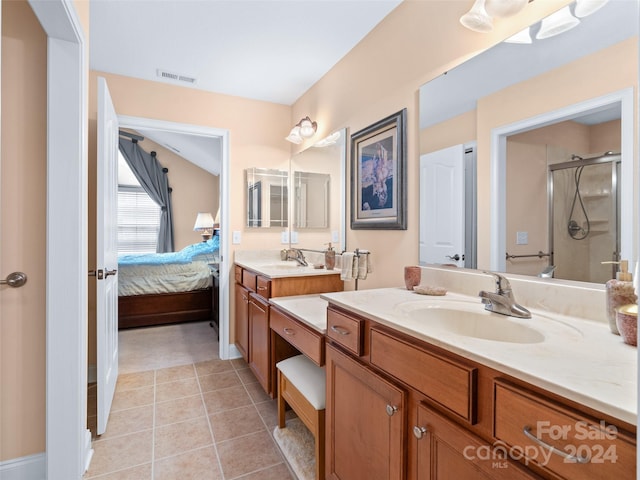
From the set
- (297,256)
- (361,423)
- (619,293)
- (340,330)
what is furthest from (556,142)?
(297,256)

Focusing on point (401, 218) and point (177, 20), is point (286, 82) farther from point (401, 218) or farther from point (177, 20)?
point (401, 218)

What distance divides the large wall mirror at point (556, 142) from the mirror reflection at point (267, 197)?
6.58 ft

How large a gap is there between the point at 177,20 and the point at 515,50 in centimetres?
191

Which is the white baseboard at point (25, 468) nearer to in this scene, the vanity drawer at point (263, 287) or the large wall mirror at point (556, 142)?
the vanity drawer at point (263, 287)

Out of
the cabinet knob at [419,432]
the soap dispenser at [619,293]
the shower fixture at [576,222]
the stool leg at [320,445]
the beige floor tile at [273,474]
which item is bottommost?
the beige floor tile at [273,474]

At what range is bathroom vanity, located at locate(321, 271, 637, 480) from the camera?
0.57 m

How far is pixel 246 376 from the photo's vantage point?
2682mm

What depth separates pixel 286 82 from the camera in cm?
287

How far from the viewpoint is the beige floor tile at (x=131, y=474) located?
5.14 ft

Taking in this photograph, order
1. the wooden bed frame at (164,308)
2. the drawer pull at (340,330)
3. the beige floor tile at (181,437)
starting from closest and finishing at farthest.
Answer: the drawer pull at (340,330) < the beige floor tile at (181,437) < the wooden bed frame at (164,308)

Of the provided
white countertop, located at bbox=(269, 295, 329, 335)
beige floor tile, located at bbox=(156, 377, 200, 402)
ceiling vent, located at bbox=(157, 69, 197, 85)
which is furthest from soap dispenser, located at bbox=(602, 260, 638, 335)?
ceiling vent, located at bbox=(157, 69, 197, 85)

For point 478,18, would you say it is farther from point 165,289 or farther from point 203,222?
point 203,222

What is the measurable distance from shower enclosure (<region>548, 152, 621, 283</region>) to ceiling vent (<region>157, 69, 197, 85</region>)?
2.74m

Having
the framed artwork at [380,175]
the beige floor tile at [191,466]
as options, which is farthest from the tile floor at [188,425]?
the framed artwork at [380,175]
